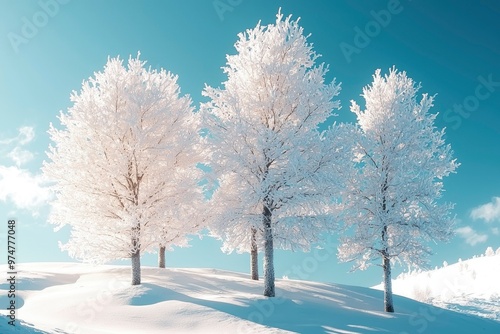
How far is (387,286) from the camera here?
1697 centimetres

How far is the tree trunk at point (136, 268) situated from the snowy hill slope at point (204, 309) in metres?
0.41

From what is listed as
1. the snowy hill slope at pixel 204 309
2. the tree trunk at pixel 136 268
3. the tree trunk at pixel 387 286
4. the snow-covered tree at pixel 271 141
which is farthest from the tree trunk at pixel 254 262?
the tree trunk at pixel 387 286

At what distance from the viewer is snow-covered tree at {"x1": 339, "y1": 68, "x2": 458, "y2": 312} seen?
17203mm

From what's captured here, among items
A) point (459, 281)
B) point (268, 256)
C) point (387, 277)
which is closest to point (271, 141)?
point (268, 256)

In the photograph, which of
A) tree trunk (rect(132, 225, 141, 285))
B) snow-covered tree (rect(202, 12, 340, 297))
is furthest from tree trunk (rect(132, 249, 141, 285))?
snow-covered tree (rect(202, 12, 340, 297))

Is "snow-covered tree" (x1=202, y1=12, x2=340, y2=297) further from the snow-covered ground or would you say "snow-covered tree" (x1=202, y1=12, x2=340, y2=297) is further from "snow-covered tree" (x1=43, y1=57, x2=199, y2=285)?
the snow-covered ground

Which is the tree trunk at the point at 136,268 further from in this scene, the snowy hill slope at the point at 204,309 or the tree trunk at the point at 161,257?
the tree trunk at the point at 161,257

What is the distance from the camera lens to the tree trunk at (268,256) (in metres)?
15.9

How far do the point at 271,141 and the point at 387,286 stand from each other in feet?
26.6

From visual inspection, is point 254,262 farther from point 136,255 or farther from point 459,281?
point 459,281

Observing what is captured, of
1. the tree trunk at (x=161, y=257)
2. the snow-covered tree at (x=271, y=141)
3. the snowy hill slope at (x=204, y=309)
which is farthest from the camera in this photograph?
the tree trunk at (x=161, y=257)

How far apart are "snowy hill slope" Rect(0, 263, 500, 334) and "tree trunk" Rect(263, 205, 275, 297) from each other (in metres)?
0.53

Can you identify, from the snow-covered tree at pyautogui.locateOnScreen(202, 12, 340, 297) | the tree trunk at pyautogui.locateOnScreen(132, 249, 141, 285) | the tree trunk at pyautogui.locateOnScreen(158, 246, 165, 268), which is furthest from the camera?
the tree trunk at pyautogui.locateOnScreen(158, 246, 165, 268)

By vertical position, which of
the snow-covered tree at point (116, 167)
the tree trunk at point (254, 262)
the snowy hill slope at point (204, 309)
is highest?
the snow-covered tree at point (116, 167)
